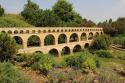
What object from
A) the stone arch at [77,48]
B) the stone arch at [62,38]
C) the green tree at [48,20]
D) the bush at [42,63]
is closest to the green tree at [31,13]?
the green tree at [48,20]

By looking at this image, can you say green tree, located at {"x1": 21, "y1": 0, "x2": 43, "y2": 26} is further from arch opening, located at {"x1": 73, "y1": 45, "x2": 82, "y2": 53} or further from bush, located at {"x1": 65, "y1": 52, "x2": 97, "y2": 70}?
bush, located at {"x1": 65, "y1": 52, "x2": 97, "y2": 70}

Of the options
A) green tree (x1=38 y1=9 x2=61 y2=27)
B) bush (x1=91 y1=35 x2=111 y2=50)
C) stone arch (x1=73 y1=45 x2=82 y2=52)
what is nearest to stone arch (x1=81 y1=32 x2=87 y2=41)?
bush (x1=91 y1=35 x2=111 y2=50)

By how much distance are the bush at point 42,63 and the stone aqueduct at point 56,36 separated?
12.1 meters

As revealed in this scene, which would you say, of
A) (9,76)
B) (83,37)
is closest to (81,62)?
(9,76)

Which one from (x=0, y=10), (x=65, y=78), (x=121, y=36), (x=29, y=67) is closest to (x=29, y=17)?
(x=0, y=10)

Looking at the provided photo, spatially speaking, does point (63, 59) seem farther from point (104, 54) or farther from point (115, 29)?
point (115, 29)

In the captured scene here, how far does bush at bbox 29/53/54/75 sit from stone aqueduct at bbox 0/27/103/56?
12.1 meters

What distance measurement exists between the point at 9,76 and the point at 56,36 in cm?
4063

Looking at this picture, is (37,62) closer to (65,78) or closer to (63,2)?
(65,78)

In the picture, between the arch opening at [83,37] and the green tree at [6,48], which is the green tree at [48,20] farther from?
the green tree at [6,48]

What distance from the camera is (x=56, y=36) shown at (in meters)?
72.8

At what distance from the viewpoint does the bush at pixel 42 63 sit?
4356 cm

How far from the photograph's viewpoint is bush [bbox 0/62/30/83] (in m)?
31.2

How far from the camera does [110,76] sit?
109 ft
